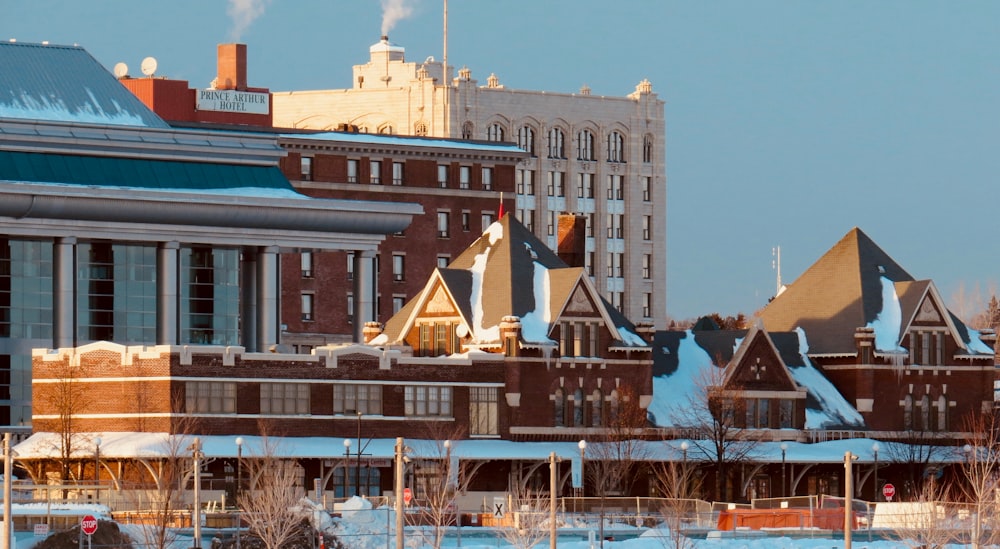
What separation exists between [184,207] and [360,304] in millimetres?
14866

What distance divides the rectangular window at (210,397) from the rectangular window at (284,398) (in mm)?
1702

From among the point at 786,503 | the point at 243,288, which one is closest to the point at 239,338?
the point at 243,288

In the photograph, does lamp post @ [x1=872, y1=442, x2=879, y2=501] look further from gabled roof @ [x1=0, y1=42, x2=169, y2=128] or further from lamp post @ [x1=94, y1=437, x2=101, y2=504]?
gabled roof @ [x1=0, y1=42, x2=169, y2=128]

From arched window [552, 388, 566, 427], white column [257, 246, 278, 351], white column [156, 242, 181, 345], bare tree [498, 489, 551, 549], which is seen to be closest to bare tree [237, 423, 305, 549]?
bare tree [498, 489, 551, 549]

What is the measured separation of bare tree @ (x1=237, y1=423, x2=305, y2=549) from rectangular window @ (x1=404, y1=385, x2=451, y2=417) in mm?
13261

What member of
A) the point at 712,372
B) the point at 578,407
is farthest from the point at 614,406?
the point at 712,372

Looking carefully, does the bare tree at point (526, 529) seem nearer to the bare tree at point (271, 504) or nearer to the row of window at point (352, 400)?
the bare tree at point (271, 504)

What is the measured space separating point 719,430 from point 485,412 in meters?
12.0

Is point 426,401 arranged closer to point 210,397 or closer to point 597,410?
point 597,410

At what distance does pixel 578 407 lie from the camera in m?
145

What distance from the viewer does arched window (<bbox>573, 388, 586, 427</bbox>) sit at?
5714 inches

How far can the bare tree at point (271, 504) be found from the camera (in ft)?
345

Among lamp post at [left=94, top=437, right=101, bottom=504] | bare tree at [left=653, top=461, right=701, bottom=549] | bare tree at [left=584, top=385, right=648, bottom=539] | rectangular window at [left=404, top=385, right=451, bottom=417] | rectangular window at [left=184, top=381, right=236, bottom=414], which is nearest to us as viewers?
bare tree at [left=653, top=461, right=701, bottom=549]

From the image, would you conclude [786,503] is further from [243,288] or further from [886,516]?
[243,288]
